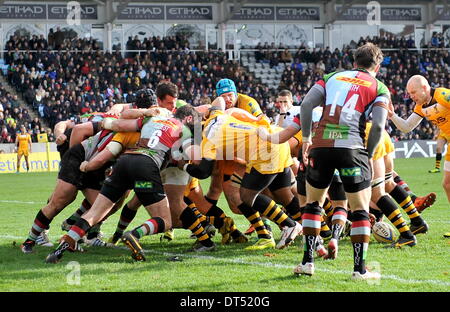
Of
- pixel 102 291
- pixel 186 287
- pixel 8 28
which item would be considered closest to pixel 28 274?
pixel 102 291

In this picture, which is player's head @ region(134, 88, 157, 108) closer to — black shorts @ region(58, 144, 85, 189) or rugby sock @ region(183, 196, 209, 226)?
black shorts @ region(58, 144, 85, 189)

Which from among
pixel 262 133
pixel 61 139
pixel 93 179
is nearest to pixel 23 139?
pixel 61 139

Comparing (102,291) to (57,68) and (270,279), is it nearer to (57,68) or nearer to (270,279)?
(270,279)

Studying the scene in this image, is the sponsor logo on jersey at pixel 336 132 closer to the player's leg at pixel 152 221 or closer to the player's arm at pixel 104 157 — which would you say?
the player's leg at pixel 152 221

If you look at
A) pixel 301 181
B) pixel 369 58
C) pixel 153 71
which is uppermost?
pixel 153 71

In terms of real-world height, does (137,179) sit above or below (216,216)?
above

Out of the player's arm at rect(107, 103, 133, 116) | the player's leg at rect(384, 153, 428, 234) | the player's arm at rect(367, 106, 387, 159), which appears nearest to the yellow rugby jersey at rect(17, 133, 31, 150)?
the player's arm at rect(107, 103, 133, 116)

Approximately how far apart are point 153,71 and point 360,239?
3188cm

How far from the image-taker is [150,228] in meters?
7.32

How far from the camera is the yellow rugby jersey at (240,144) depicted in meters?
8.22

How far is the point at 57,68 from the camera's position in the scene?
3534 cm

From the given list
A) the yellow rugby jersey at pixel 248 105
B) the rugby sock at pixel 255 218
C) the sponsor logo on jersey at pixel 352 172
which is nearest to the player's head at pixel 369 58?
the sponsor logo on jersey at pixel 352 172

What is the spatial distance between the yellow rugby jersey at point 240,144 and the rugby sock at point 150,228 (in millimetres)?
1165

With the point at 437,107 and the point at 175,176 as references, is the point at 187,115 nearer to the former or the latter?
the point at 175,176
